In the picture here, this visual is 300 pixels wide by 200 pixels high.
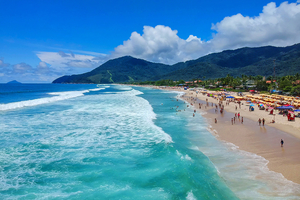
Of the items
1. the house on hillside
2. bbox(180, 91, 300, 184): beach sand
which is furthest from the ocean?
the house on hillside

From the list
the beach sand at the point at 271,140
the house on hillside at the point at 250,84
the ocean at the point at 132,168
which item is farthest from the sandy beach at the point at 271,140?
the house on hillside at the point at 250,84

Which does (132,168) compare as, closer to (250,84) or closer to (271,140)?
(271,140)

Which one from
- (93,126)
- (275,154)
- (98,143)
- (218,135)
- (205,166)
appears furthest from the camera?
(93,126)

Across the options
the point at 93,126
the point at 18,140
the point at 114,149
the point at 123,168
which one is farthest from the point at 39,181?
the point at 93,126

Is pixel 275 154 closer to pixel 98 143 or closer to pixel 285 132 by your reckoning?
pixel 285 132

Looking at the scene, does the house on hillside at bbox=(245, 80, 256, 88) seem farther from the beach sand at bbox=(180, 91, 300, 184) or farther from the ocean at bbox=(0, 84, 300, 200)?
the ocean at bbox=(0, 84, 300, 200)

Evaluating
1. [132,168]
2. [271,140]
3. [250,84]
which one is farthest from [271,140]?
[250,84]

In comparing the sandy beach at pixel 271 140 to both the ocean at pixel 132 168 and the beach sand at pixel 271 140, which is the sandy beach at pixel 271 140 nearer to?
the beach sand at pixel 271 140

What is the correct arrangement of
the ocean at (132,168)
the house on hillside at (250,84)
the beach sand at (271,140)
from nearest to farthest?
1. the ocean at (132,168)
2. the beach sand at (271,140)
3. the house on hillside at (250,84)

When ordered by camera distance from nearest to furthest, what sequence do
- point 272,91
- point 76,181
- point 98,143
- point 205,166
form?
point 76,181, point 205,166, point 98,143, point 272,91

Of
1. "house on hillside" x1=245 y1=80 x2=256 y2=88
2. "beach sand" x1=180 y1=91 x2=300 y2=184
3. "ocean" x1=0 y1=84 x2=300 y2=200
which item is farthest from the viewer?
"house on hillside" x1=245 y1=80 x2=256 y2=88

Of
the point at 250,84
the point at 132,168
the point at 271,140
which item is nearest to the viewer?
the point at 132,168
